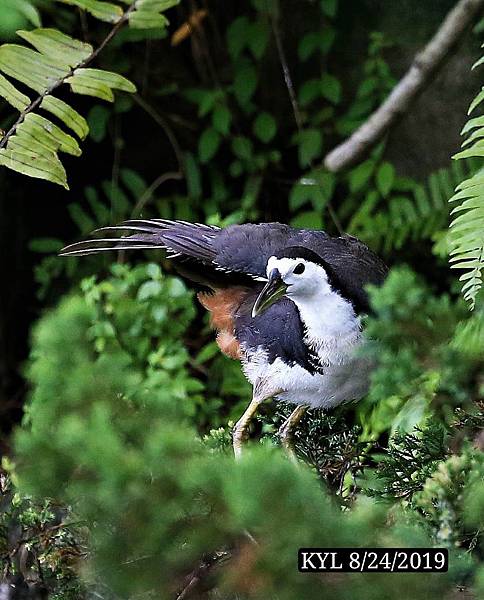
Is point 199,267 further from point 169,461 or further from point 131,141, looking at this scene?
point 131,141

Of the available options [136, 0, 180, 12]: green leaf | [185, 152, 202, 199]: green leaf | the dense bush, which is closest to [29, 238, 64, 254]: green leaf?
the dense bush

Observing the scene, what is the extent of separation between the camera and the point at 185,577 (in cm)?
54

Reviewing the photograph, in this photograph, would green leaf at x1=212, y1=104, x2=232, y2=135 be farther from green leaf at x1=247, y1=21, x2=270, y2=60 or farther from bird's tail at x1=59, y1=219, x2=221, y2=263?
bird's tail at x1=59, y1=219, x2=221, y2=263

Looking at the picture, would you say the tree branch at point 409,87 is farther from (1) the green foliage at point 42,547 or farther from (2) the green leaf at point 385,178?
(1) the green foliage at point 42,547

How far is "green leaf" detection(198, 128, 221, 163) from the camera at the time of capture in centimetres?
214

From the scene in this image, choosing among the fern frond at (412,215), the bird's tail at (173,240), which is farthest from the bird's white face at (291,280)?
the fern frond at (412,215)

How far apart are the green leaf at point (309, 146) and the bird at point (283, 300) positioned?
2.89 feet

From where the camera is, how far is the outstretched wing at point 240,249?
1124mm

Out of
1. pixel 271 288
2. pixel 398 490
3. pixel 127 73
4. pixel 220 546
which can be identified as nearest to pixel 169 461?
pixel 220 546

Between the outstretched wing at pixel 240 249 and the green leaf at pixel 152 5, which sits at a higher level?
the green leaf at pixel 152 5

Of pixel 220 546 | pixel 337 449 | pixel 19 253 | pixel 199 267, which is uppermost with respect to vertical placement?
pixel 220 546

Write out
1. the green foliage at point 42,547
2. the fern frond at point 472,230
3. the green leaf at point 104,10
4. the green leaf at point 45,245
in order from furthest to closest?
the green leaf at point 45,245, the green leaf at point 104,10, the fern frond at point 472,230, the green foliage at point 42,547

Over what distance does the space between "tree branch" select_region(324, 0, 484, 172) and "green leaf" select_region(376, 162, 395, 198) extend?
67mm

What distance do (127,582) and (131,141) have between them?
194cm
